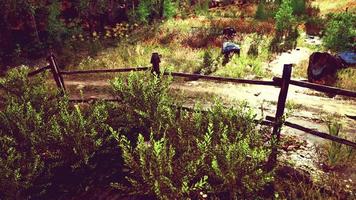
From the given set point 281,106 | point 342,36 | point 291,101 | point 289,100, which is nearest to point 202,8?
point 342,36

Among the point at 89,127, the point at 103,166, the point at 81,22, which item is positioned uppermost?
the point at 81,22

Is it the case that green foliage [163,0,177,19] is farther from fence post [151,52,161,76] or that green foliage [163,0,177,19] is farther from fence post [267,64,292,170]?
fence post [267,64,292,170]

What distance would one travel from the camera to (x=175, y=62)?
495 inches

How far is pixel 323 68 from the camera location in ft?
33.2

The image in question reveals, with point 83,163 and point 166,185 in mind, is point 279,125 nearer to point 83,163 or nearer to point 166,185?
point 166,185

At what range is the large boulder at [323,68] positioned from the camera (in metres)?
9.94

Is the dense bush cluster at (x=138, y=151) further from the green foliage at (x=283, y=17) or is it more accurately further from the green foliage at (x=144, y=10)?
the green foliage at (x=144, y=10)

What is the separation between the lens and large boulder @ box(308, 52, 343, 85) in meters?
9.94

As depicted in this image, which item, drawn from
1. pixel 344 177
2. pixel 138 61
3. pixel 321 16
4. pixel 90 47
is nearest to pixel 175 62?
pixel 138 61

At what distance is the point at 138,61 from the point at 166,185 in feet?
28.5

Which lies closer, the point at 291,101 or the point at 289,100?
the point at 291,101

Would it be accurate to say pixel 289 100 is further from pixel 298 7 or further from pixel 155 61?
pixel 298 7

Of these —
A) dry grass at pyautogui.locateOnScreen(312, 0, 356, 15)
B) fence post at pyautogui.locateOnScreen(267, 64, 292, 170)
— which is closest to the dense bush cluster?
fence post at pyautogui.locateOnScreen(267, 64, 292, 170)

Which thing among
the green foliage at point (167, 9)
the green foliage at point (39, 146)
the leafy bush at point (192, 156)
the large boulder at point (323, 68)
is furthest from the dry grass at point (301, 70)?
the green foliage at point (167, 9)
